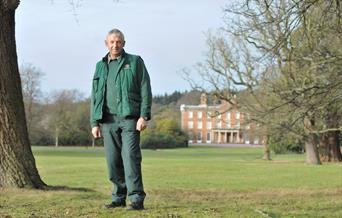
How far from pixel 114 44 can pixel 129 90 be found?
0.61m

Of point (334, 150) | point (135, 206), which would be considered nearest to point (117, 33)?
point (135, 206)

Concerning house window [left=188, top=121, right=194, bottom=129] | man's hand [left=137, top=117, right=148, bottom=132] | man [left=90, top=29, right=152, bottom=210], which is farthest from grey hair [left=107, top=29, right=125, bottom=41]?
house window [left=188, top=121, right=194, bottom=129]

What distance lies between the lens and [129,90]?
7.30 m

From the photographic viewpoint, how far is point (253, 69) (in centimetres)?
4016

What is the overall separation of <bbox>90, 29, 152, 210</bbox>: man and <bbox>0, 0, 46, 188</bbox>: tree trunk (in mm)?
4190

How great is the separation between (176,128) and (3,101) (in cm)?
9403

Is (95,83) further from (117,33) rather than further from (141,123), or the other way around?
(141,123)

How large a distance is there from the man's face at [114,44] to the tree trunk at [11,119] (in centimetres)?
453

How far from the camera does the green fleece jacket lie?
7.28 metres

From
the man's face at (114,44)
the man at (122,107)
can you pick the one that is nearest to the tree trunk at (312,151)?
the man at (122,107)

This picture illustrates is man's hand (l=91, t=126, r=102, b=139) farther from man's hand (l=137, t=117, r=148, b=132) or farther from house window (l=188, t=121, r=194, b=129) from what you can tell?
house window (l=188, t=121, r=194, b=129)

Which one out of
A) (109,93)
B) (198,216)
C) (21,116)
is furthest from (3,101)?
(198,216)

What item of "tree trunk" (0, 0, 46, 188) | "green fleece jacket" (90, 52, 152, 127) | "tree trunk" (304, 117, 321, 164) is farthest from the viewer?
"tree trunk" (304, 117, 321, 164)

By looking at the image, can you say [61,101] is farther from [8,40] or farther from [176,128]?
[8,40]
